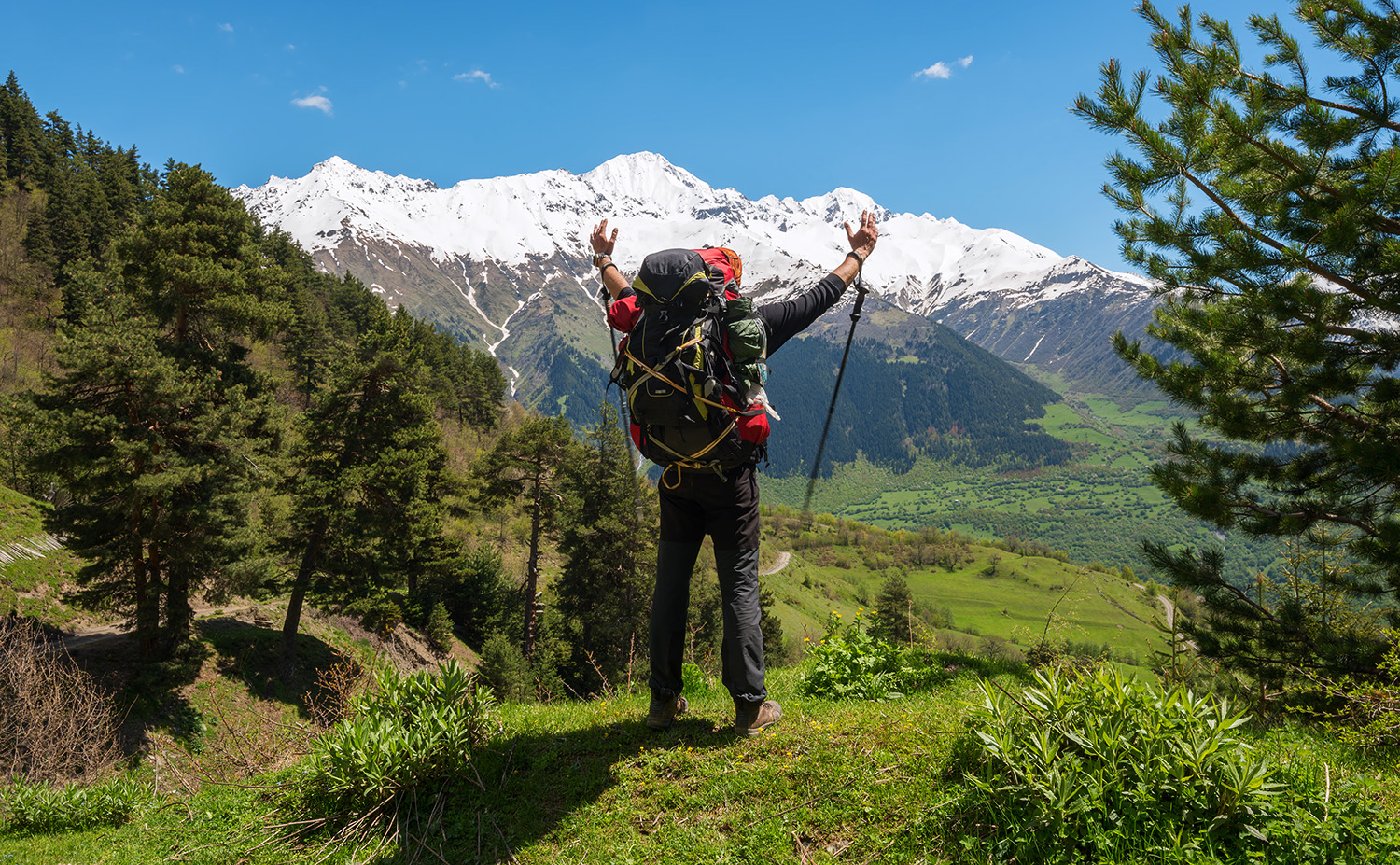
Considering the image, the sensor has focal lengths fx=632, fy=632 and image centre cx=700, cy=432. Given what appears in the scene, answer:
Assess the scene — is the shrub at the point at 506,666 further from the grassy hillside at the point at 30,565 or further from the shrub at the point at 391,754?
the shrub at the point at 391,754

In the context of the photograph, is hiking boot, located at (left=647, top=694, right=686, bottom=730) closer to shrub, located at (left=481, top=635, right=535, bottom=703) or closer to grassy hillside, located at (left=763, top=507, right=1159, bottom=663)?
shrub, located at (left=481, top=635, right=535, bottom=703)

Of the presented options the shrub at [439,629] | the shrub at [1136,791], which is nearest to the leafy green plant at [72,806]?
the shrub at [1136,791]

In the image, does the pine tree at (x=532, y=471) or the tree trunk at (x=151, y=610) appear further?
the pine tree at (x=532, y=471)

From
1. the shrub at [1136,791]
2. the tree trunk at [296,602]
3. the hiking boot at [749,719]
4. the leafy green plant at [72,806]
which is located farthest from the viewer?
the tree trunk at [296,602]

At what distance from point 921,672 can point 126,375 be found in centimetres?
1933

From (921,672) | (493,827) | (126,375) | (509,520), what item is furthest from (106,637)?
(509,520)

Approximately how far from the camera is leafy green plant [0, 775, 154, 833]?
6.42 metres

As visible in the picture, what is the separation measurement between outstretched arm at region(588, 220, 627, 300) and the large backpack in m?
0.80

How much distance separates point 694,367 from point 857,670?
3796 millimetres

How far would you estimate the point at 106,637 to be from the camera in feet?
62.9

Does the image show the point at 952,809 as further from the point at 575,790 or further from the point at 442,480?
the point at 442,480

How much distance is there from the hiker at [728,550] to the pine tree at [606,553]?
2569cm

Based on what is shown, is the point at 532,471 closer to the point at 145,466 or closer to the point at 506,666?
the point at 506,666

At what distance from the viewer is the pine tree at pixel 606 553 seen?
99.7 feet
